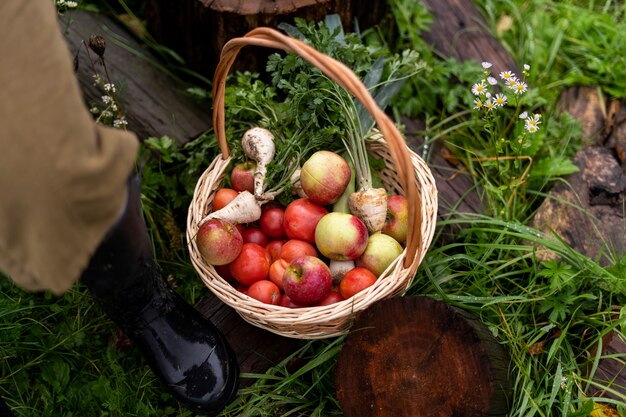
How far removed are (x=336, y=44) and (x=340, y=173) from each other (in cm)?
46

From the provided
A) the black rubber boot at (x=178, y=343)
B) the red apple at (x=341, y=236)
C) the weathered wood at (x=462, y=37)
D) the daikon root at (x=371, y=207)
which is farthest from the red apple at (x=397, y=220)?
the weathered wood at (x=462, y=37)

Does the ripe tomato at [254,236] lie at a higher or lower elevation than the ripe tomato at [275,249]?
higher

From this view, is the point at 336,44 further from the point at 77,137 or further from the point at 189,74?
the point at 77,137

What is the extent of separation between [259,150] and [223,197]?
206mm

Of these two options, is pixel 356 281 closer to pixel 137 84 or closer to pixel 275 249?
pixel 275 249

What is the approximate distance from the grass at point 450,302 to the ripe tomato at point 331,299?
5.6 inches

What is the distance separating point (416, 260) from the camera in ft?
5.98

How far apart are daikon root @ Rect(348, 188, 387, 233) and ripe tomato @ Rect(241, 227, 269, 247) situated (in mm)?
345

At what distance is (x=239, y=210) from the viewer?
2.03 m

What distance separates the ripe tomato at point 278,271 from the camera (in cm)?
198

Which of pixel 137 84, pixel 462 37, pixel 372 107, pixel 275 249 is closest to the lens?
pixel 372 107

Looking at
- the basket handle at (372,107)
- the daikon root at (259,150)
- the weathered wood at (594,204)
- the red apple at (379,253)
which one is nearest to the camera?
the basket handle at (372,107)

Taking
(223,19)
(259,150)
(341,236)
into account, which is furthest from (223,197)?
(223,19)

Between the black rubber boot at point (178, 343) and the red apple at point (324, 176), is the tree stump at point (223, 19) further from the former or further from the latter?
the black rubber boot at point (178, 343)
